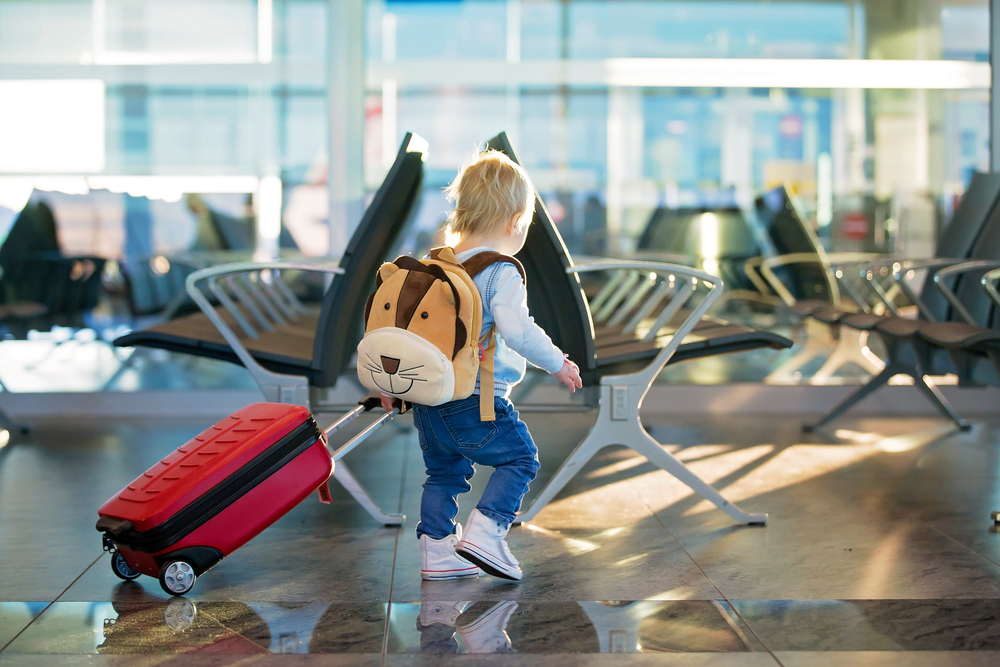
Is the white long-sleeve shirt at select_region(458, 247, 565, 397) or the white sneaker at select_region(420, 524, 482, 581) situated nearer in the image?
the white long-sleeve shirt at select_region(458, 247, 565, 397)

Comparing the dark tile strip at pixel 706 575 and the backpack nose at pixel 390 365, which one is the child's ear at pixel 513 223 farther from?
the dark tile strip at pixel 706 575

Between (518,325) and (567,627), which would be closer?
(567,627)

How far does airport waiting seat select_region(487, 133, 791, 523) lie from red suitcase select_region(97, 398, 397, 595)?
75 centimetres

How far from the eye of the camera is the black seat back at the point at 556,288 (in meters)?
2.59

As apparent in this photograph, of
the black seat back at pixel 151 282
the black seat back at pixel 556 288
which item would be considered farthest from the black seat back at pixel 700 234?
the black seat back at pixel 151 282

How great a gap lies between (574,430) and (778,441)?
34.3 inches

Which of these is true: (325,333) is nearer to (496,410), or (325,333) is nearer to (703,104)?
(496,410)

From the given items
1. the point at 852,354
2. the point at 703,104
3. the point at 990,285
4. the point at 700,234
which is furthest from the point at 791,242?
the point at 990,285

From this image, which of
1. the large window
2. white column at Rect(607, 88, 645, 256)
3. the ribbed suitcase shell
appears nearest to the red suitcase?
the ribbed suitcase shell

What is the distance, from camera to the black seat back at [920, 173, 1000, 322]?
401 centimetres

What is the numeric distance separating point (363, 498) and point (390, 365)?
73 cm

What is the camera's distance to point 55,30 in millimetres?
4574

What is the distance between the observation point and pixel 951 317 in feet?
12.9

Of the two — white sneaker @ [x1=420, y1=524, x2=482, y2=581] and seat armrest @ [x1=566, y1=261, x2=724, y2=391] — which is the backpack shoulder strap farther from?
white sneaker @ [x1=420, y1=524, x2=482, y2=581]
